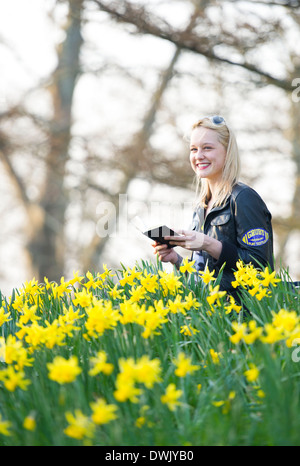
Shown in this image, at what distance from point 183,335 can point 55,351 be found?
55cm

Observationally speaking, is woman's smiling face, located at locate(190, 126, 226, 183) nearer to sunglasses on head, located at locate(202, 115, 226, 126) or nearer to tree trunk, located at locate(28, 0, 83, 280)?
sunglasses on head, located at locate(202, 115, 226, 126)

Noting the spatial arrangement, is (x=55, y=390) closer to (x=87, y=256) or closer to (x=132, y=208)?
(x=132, y=208)

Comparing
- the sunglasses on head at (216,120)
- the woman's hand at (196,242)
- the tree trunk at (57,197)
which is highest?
the tree trunk at (57,197)

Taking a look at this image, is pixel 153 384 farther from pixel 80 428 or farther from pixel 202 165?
pixel 202 165

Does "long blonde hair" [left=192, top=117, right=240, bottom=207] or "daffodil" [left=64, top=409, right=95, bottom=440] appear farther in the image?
"long blonde hair" [left=192, top=117, right=240, bottom=207]

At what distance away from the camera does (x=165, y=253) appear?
9.54 feet

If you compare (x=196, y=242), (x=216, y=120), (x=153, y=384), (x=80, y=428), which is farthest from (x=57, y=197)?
(x=80, y=428)

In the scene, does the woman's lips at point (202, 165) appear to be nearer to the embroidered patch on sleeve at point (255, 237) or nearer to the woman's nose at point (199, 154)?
the woman's nose at point (199, 154)

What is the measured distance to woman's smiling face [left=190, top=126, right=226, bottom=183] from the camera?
10.0 feet

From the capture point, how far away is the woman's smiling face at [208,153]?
306cm

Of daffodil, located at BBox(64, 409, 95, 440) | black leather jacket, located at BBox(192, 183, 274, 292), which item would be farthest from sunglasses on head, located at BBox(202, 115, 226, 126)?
daffodil, located at BBox(64, 409, 95, 440)

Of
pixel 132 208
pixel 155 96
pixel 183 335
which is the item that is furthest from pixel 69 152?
pixel 183 335

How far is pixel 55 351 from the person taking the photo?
1.82 m

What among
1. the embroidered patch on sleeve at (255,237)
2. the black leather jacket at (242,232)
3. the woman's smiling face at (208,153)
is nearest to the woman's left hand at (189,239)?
the black leather jacket at (242,232)
